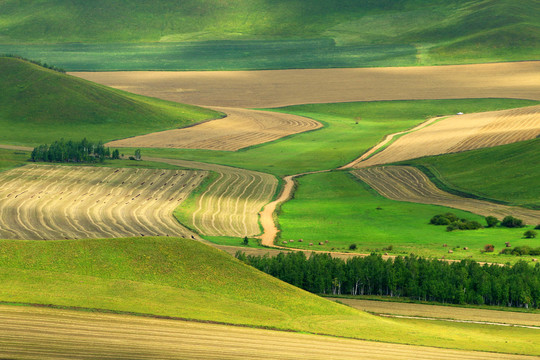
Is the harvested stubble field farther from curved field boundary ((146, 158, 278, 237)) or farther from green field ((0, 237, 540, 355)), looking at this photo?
green field ((0, 237, 540, 355))

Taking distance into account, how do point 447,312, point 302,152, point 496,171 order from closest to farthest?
point 447,312
point 496,171
point 302,152

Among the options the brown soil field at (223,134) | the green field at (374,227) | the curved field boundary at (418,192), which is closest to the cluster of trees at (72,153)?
the brown soil field at (223,134)

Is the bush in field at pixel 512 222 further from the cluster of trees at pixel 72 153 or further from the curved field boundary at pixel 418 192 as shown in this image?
the cluster of trees at pixel 72 153

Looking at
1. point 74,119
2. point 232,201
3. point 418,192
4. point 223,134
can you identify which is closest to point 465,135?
point 418,192

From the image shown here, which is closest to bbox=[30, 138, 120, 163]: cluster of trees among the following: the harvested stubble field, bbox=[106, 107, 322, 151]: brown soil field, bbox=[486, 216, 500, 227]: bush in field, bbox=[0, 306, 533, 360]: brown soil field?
the harvested stubble field

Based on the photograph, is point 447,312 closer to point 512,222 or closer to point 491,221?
point 512,222

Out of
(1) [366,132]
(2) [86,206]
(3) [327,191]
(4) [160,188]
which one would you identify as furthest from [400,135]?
(2) [86,206]
